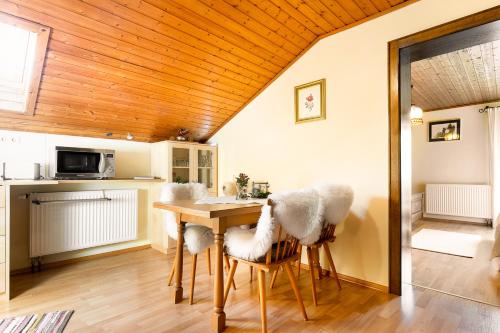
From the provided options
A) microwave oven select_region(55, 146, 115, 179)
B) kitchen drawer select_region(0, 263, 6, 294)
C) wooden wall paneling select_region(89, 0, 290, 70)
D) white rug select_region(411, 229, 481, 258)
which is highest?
wooden wall paneling select_region(89, 0, 290, 70)

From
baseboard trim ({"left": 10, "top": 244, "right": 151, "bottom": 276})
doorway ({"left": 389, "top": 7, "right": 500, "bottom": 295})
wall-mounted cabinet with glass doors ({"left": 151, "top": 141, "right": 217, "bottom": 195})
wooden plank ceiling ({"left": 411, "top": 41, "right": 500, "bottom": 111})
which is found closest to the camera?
doorway ({"left": 389, "top": 7, "right": 500, "bottom": 295})

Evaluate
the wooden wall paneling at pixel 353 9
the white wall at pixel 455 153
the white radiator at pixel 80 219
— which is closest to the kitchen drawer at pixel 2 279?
the white radiator at pixel 80 219

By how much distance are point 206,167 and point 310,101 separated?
1.84 metres

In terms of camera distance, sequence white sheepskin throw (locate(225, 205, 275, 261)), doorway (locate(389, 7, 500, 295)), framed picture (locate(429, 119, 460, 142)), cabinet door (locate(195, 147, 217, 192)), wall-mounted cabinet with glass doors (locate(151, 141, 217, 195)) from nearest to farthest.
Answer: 1. white sheepskin throw (locate(225, 205, 275, 261))
2. doorway (locate(389, 7, 500, 295))
3. wall-mounted cabinet with glass doors (locate(151, 141, 217, 195))
4. cabinet door (locate(195, 147, 217, 192))
5. framed picture (locate(429, 119, 460, 142))

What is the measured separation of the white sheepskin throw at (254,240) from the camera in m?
1.61

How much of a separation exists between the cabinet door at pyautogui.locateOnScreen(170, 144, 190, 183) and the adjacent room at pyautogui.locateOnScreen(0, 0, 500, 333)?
0.02 m

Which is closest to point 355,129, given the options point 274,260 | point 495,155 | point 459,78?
point 274,260

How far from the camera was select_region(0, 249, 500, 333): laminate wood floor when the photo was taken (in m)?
1.80

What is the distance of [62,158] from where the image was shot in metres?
2.81


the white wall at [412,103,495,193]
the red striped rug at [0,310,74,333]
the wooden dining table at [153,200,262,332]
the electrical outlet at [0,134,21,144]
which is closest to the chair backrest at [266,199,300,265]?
the wooden dining table at [153,200,262,332]

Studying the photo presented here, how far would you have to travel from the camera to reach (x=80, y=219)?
3.01m

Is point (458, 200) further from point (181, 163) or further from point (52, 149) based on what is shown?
point (52, 149)

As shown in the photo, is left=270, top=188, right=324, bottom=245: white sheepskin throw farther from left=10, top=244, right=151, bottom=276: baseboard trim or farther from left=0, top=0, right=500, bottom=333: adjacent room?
left=10, top=244, right=151, bottom=276: baseboard trim

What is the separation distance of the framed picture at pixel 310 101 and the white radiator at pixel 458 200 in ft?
12.9
